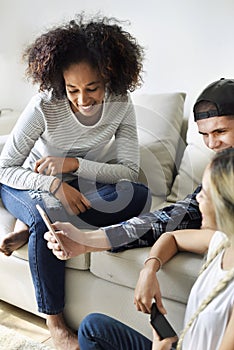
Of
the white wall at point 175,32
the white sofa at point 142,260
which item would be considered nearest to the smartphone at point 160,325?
the white sofa at point 142,260

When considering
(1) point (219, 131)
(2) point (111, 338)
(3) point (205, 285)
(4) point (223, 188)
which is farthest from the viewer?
(1) point (219, 131)

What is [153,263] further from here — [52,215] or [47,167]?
[47,167]

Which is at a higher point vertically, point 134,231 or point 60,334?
point 134,231

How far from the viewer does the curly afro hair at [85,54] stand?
169 centimetres

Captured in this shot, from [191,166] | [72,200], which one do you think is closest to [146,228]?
[72,200]

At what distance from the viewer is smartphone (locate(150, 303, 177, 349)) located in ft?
3.57

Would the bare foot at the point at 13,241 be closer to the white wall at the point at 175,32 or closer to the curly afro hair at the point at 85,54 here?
the curly afro hair at the point at 85,54

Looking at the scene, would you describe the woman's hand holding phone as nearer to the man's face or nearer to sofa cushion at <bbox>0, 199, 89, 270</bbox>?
sofa cushion at <bbox>0, 199, 89, 270</bbox>

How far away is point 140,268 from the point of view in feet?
4.84

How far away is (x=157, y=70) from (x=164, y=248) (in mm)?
1319

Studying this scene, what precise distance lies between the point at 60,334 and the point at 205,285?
0.76m

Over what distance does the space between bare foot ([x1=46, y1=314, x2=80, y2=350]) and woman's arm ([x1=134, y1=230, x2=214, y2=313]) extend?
44 centimetres

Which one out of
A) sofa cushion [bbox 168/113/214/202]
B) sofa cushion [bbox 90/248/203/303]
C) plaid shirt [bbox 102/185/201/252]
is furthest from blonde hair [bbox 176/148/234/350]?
sofa cushion [bbox 168/113/214/202]

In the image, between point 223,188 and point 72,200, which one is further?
point 72,200
